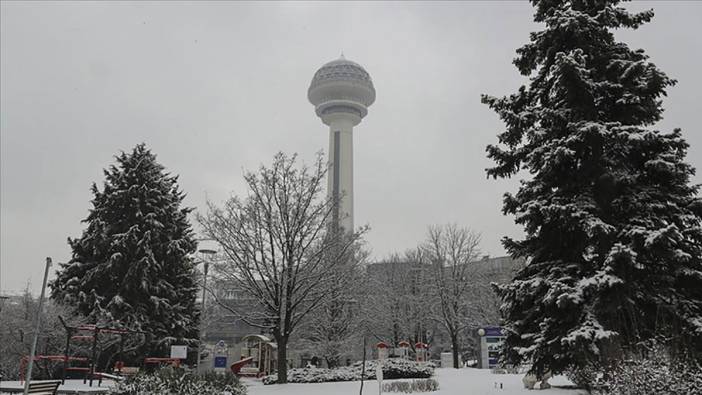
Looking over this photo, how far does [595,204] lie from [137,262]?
2531cm

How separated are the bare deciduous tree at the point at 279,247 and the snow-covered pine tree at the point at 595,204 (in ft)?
39.1

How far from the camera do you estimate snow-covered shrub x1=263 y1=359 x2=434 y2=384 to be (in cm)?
2416

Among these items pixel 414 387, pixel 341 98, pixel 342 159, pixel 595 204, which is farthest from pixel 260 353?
pixel 341 98

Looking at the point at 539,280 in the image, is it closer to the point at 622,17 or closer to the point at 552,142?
the point at 552,142

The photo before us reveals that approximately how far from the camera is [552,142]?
41.3 ft

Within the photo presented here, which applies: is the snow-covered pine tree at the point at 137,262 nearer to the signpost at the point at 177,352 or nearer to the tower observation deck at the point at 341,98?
the signpost at the point at 177,352

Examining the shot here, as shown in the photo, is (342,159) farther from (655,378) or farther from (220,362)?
(655,378)

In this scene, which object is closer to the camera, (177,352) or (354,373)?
(177,352)

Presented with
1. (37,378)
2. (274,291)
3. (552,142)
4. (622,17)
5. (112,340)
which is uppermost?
(622,17)

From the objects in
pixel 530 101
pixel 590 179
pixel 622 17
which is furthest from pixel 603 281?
pixel 622 17

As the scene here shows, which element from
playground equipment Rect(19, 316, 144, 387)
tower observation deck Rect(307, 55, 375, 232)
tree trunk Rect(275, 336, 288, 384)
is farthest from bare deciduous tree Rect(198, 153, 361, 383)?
tower observation deck Rect(307, 55, 375, 232)

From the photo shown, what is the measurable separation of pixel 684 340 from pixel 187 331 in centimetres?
2768

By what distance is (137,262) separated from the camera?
30344mm

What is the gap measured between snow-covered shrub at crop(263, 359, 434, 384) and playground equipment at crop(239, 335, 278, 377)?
31.4 feet
